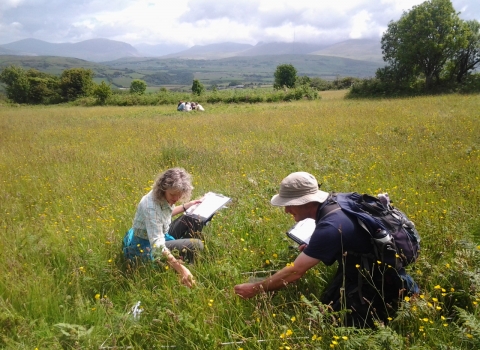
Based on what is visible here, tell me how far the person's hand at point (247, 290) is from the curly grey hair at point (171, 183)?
118 cm

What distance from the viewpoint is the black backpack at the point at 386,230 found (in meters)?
2.19

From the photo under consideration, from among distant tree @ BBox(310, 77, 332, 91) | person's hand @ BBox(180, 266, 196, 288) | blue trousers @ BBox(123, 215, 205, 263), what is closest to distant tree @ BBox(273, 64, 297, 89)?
distant tree @ BBox(310, 77, 332, 91)

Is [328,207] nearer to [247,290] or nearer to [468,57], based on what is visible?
[247,290]

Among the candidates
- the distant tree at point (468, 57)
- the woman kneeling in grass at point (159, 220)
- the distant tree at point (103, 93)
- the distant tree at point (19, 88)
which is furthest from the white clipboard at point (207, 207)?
the distant tree at point (19, 88)

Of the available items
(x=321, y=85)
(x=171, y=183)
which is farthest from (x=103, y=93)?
(x=321, y=85)

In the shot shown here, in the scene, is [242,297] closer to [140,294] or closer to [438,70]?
[140,294]

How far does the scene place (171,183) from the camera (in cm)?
328

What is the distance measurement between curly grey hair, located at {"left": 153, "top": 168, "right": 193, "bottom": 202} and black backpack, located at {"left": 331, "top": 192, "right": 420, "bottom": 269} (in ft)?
5.15

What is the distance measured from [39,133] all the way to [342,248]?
528 inches

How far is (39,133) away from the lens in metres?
12.4

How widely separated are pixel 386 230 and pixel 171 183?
2.04 metres

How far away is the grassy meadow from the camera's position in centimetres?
226

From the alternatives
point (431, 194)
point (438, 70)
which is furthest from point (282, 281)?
point (438, 70)

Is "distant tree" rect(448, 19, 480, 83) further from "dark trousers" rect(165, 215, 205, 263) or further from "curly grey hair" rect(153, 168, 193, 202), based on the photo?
"curly grey hair" rect(153, 168, 193, 202)
